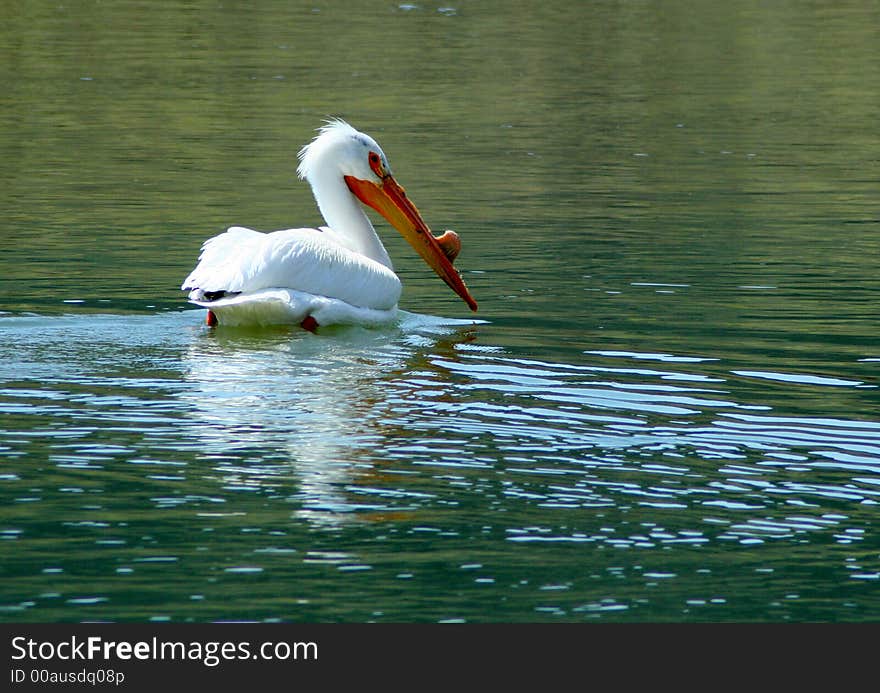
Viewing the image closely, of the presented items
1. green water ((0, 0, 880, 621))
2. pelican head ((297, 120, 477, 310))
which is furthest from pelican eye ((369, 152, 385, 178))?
green water ((0, 0, 880, 621))

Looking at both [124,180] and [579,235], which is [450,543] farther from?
[124,180]

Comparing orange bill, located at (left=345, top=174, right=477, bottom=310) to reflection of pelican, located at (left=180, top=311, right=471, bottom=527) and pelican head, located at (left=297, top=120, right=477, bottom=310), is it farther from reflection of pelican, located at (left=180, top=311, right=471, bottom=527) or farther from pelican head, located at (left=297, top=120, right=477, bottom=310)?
reflection of pelican, located at (left=180, top=311, right=471, bottom=527)

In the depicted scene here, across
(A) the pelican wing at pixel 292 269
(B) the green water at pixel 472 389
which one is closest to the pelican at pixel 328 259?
(A) the pelican wing at pixel 292 269

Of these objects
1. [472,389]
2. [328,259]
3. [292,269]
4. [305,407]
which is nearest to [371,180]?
[328,259]

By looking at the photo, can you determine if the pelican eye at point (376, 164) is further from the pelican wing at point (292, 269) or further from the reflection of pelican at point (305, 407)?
the reflection of pelican at point (305, 407)

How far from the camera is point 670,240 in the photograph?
14.2 m

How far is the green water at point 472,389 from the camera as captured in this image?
5.98 metres

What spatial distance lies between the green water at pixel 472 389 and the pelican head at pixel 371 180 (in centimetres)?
38

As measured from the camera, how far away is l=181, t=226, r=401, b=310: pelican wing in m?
10.0

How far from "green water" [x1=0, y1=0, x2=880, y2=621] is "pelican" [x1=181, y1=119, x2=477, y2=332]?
0.19 metres

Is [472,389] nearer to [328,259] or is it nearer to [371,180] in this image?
[328,259]

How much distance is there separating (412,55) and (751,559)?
1000 inches

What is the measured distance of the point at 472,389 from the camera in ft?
29.1

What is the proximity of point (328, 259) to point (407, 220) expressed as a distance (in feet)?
5.06
